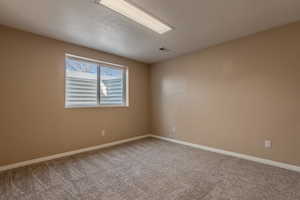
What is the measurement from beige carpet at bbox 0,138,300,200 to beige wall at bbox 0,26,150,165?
36 cm

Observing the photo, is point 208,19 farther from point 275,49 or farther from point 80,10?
point 80,10

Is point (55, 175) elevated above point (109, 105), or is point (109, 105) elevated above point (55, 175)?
point (109, 105)

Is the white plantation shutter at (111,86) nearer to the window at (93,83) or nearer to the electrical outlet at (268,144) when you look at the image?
the window at (93,83)

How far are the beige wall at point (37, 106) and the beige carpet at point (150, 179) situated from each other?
0.36 meters

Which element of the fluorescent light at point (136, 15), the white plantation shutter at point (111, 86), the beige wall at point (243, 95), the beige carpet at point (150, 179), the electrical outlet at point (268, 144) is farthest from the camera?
the white plantation shutter at point (111, 86)

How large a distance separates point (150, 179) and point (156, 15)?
2.43 m

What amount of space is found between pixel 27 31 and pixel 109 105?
2.14 meters

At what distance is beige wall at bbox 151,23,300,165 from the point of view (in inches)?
94.0

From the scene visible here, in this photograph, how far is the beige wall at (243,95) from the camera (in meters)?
2.39

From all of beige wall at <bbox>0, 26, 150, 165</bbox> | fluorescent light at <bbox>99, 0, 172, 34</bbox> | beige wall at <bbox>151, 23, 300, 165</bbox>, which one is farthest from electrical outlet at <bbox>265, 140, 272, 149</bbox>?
beige wall at <bbox>0, 26, 150, 165</bbox>

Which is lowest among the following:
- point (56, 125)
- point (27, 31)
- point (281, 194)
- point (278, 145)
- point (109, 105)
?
point (281, 194)

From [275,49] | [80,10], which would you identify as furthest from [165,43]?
[275,49]

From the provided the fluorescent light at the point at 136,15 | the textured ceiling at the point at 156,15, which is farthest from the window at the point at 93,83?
the fluorescent light at the point at 136,15

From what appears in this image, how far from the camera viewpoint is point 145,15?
7.03ft
